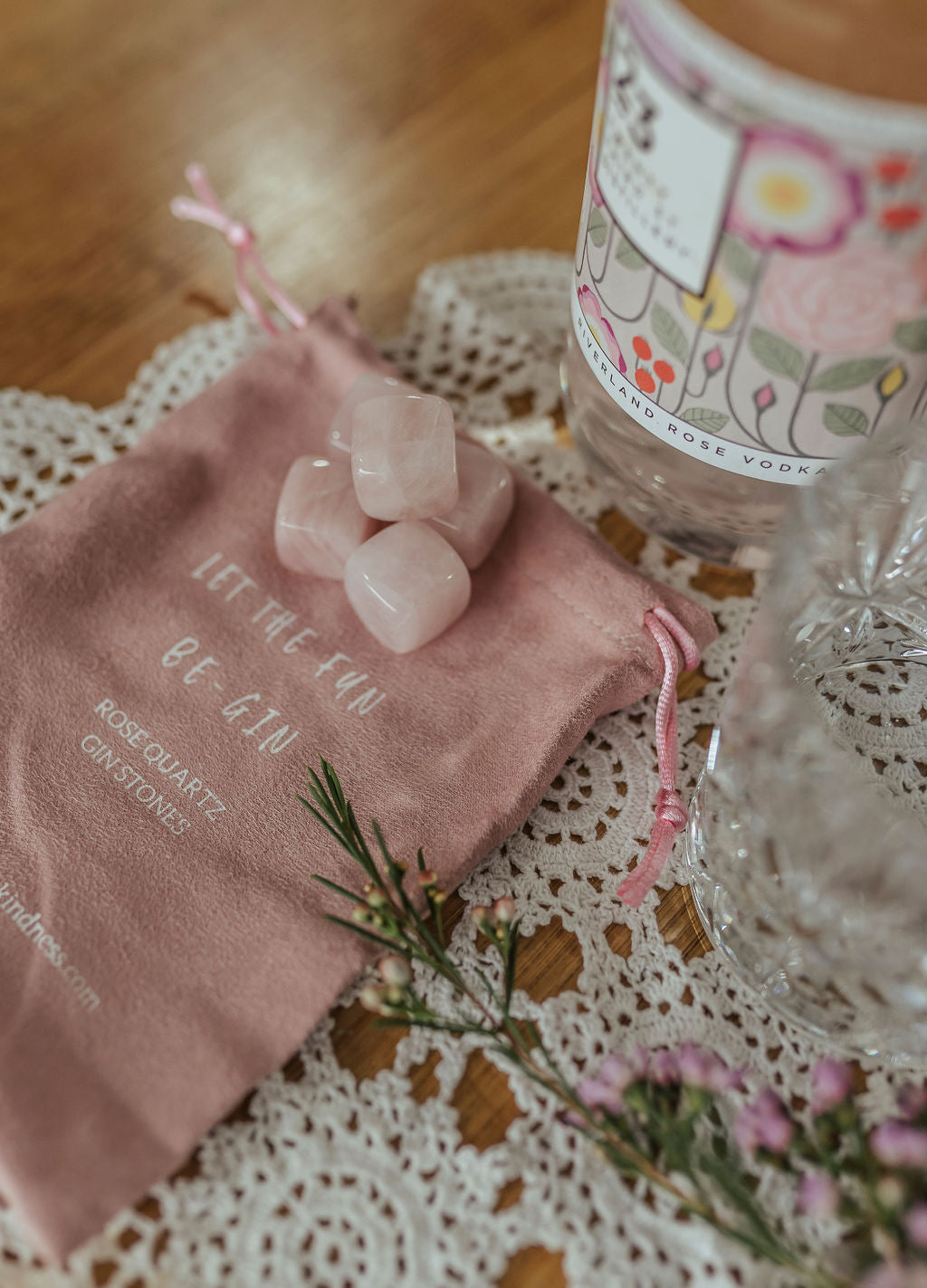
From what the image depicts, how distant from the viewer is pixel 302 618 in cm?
43

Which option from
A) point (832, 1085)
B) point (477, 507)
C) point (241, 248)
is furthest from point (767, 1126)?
point (241, 248)

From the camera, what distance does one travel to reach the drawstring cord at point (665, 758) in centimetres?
39

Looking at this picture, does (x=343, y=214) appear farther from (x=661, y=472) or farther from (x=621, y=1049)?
(x=621, y=1049)

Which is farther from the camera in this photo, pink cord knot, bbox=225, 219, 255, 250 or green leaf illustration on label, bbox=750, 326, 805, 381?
pink cord knot, bbox=225, 219, 255, 250

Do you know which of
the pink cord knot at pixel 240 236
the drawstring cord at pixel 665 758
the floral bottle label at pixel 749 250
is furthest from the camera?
the pink cord knot at pixel 240 236

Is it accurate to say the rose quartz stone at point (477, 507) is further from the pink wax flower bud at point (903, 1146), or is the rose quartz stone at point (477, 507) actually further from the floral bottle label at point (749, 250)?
the pink wax flower bud at point (903, 1146)

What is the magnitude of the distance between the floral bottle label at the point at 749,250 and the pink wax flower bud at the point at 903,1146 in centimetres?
20

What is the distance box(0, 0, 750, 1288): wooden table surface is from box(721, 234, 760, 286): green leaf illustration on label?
9.2 inches

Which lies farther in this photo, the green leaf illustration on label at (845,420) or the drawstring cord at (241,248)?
the drawstring cord at (241,248)

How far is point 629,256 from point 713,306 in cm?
4

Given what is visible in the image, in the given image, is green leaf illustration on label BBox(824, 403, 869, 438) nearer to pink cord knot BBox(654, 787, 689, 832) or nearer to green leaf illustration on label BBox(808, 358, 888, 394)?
green leaf illustration on label BBox(808, 358, 888, 394)

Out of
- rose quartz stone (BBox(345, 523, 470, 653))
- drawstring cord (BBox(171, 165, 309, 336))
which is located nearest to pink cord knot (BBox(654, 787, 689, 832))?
rose quartz stone (BBox(345, 523, 470, 653))

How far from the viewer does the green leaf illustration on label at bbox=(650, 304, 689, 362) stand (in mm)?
354

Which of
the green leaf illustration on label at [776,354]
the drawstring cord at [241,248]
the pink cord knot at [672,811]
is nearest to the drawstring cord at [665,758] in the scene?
the pink cord knot at [672,811]
